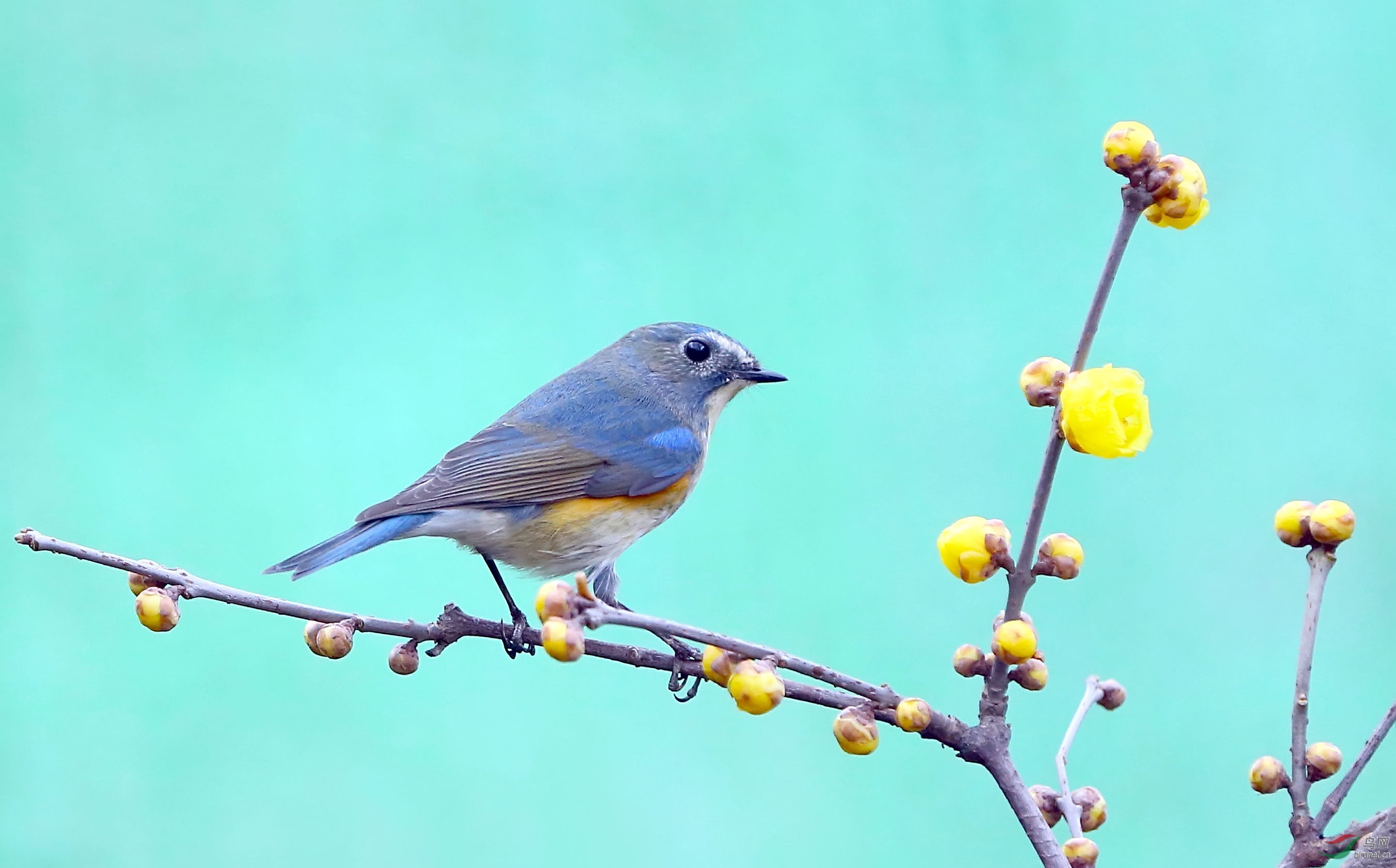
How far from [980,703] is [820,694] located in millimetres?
103

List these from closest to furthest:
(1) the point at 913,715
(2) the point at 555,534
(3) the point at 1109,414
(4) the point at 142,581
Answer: (3) the point at 1109,414
(1) the point at 913,715
(4) the point at 142,581
(2) the point at 555,534

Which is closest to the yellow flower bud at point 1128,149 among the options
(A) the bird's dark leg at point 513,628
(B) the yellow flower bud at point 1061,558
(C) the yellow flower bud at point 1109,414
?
(C) the yellow flower bud at point 1109,414

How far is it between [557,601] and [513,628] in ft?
2.00

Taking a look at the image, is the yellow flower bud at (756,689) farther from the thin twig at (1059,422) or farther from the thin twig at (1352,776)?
the thin twig at (1352,776)

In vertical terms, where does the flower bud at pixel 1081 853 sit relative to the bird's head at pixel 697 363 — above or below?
below

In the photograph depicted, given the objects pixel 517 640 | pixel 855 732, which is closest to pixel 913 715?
pixel 855 732

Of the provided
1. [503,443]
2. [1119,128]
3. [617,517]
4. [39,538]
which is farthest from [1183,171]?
[503,443]

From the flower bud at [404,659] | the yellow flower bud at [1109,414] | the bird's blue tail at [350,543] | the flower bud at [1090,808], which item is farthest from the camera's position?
the bird's blue tail at [350,543]

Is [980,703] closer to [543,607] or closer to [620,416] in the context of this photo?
[543,607]

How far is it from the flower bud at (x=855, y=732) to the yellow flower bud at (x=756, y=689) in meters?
0.04

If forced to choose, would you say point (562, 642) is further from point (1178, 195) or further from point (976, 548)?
point (1178, 195)

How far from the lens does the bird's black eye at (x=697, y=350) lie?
5.16 feet

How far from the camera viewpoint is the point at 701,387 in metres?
1.64

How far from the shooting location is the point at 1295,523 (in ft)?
2.44
